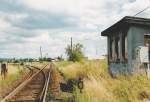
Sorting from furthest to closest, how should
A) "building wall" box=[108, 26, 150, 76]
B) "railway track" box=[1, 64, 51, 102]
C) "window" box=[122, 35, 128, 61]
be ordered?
1. "window" box=[122, 35, 128, 61]
2. "building wall" box=[108, 26, 150, 76]
3. "railway track" box=[1, 64, 51, 102]

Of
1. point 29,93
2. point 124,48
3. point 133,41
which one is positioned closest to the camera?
point 29,93

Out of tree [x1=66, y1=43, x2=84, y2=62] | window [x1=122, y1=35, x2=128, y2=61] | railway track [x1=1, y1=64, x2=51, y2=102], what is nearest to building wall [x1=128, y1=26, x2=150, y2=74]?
window [x1=122, y1=35, x2=128, y2=61]

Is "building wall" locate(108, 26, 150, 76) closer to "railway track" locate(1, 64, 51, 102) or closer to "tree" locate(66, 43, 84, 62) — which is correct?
"railway track" locate(1, 64, 51, 102)

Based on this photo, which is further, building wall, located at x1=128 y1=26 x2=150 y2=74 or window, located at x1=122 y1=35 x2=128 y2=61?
window, located at x1=122 y1=35 x2=128 y2=61

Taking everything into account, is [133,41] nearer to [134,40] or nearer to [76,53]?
[134,40]

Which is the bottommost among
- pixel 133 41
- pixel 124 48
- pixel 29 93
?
pixel 29 93

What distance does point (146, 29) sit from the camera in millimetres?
17891

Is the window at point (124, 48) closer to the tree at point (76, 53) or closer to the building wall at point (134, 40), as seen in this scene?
the building wall at point (134, 40)

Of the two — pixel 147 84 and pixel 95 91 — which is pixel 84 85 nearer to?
pixel 95 91

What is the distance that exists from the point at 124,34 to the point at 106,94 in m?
7.58

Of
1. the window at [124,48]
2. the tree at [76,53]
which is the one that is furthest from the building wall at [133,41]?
the tree at [76,53]

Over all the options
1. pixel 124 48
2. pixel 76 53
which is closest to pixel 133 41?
pixel 124 48

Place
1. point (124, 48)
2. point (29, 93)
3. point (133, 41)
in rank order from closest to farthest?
1. point (29, 93)
2. point (133, 41)
3. point (124, 48)

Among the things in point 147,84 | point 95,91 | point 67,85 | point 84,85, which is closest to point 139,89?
point 147,84
